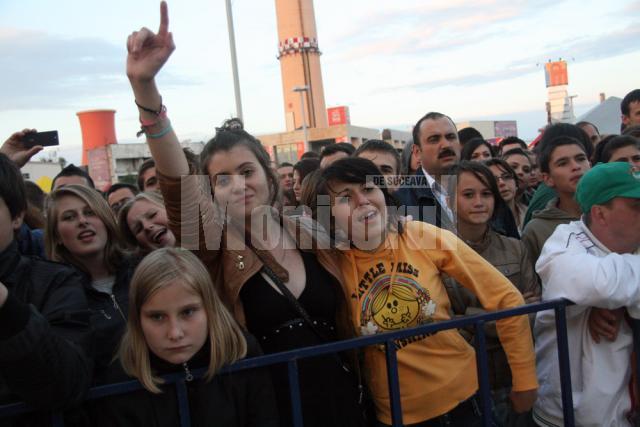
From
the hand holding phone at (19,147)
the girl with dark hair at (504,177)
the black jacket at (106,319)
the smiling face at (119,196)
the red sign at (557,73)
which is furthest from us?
the red sign at (557,73)

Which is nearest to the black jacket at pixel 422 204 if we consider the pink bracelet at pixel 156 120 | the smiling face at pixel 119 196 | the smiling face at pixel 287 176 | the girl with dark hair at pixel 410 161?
the girl with dark hair at pixel 410 161

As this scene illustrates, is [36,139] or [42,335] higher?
[36,139]

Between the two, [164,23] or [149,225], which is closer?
[164,23]

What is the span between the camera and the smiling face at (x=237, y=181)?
1930mm

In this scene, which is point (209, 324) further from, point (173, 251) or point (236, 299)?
point (173, 251)

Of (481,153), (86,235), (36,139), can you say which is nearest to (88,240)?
(86,235)

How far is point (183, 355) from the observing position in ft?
5.52

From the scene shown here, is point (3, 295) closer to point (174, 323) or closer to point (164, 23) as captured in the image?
point (174, 323)

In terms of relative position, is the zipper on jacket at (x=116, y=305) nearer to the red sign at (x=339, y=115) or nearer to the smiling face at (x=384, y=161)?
the smiling face at (x=384, y=161)

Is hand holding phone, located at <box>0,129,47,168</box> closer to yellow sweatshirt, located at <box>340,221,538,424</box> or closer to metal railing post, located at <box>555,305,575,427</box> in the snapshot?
yellow sweatshirt, located at <box>340,221,538,424</box>

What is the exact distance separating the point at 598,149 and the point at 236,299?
3.12 metres

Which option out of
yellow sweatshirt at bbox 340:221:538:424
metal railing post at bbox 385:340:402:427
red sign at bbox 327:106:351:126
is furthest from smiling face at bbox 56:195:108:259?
red sign at bbox 327:106:351:126

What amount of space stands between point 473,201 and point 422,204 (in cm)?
65

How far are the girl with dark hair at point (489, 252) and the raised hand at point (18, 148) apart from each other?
8.49ft
